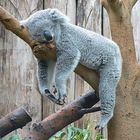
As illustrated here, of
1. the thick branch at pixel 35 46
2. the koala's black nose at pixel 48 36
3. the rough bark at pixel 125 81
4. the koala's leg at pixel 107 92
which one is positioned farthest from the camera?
the rough bark at pixel 125 81

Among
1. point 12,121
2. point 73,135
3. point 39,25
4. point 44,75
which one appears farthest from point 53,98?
point 73,135

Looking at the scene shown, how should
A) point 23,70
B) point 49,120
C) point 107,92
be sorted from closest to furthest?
point 107,92
point 49,120
point 23,70

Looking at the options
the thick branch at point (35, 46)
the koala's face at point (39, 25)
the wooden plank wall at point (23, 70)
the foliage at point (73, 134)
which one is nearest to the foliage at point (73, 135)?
the foliage at point (73, 134)

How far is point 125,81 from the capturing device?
2.71 m

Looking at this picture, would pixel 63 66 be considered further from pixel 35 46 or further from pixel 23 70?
pixel 23 70

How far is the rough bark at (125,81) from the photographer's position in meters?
2.68

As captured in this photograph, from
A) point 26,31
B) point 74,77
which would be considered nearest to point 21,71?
point 74,77

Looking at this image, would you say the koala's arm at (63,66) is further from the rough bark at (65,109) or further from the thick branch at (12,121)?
the thick branch at (12,121)

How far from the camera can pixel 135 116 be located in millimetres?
2678

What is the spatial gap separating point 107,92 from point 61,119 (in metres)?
0.33

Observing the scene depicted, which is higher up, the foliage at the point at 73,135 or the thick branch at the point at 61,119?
the thick branch at the point at 61,119

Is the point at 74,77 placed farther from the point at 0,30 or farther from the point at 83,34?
the point at 83,34

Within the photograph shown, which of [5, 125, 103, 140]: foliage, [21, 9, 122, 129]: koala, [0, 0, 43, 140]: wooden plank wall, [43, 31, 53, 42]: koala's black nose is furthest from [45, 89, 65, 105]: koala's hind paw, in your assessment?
[0, 0, 43, 140]: wooden plank wall

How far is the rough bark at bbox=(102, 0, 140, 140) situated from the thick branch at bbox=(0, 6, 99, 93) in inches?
8.3
